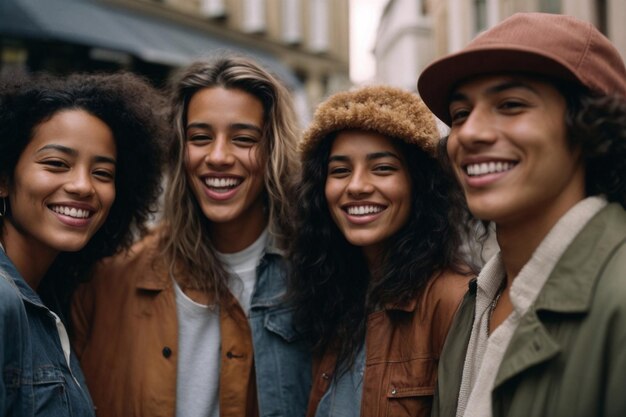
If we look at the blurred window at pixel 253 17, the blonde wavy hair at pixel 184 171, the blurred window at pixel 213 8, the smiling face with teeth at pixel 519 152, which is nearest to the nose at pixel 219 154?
the blonde wavy hair at pixel 184 171

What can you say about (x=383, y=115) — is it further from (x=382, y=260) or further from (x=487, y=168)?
(x=487, y=168)

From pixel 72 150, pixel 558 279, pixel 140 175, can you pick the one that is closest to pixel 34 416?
pixel 72 150

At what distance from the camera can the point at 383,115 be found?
9.27 ft

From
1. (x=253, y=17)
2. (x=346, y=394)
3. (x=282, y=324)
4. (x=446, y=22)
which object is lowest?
(x=346, y=394)

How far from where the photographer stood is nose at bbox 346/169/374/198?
9.39ft

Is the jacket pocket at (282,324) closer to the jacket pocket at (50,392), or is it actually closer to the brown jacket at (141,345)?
the brown jacket at (141,345)

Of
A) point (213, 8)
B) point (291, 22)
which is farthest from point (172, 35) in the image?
point (291, 22)

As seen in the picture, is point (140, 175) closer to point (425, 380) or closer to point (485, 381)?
point (425, 380)

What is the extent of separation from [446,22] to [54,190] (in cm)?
2543

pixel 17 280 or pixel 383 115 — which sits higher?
pixel 383 115

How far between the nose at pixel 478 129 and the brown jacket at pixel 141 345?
1.66 m

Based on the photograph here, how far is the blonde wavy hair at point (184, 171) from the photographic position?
3361 mm

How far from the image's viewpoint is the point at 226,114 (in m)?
3.29

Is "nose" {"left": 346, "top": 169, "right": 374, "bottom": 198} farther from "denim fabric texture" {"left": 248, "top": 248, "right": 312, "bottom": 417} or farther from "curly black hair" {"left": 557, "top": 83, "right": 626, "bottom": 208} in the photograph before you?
"curly black hair" {"left": 557, "top": 83, "right": 626, "bottom": 208}
